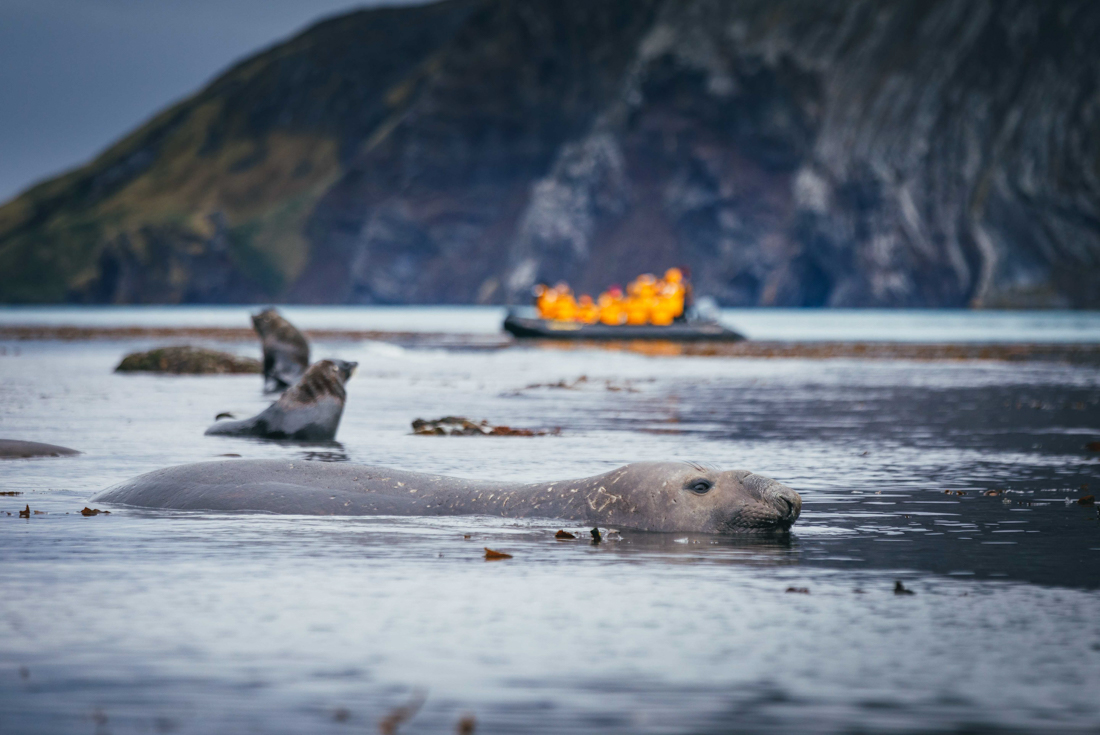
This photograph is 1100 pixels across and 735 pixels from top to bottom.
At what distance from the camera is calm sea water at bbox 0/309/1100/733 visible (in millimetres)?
7203

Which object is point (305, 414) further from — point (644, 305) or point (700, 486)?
point (644, 305)

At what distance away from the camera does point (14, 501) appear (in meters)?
14.4

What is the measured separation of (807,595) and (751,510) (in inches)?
108

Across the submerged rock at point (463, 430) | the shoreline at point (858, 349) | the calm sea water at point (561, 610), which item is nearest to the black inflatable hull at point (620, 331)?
the shoreline at point (858, 349)

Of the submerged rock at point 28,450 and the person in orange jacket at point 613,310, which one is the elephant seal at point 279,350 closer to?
the submerged rock at point 28,450

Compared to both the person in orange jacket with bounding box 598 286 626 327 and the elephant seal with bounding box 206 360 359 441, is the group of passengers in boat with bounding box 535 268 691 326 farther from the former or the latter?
the elephant seal with bounding box 206 360 359 441

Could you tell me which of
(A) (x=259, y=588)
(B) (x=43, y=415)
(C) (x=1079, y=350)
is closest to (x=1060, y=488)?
(A) (x=259, y=588)

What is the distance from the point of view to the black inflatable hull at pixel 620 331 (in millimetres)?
85188

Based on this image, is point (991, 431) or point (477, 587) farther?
point (991, 431)

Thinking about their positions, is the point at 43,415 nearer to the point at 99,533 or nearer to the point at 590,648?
the point at 99,533

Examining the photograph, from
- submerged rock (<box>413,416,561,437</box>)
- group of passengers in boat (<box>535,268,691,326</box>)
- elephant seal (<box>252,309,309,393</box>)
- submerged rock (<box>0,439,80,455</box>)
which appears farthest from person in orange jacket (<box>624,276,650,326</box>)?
submerged rock (<box>0,439,80,455</box>)

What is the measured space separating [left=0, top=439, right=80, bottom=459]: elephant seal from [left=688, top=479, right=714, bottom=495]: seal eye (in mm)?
9401

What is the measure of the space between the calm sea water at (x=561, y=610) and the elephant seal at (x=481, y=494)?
0.36 m

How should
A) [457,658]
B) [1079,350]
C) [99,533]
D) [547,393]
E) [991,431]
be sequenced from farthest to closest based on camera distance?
1. [1079,350]
2. [547,393]
3. [991,431]
4. [99,533]
5. [457,658]
